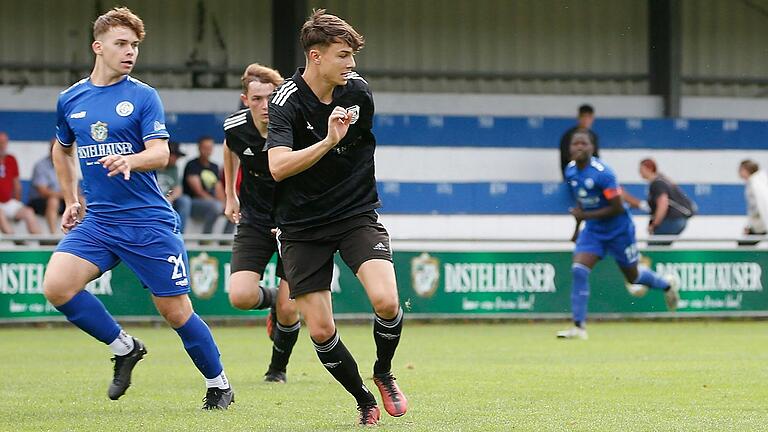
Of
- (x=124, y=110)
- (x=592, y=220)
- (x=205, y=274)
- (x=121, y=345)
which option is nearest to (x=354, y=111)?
(x=124, y=110)

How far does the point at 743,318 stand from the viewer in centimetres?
1853

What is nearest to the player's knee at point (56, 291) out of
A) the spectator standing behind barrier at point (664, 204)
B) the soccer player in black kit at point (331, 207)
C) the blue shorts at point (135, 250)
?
the blue shorts at point (135, 250)

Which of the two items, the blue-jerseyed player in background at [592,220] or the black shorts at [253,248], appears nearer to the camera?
the black shorts at [253,248]

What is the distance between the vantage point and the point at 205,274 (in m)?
16.8

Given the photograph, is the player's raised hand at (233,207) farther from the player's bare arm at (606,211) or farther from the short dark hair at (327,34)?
the player's bare arm at (606,211)

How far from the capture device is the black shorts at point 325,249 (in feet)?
23.5

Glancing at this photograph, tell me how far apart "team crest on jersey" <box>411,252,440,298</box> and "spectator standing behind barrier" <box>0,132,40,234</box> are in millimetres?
4949

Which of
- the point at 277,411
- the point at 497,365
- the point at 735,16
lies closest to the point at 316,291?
the point at 277,411

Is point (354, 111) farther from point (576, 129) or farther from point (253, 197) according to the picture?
point (576, 129)

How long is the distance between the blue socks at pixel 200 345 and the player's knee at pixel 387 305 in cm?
120

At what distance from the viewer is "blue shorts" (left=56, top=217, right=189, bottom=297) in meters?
7.73

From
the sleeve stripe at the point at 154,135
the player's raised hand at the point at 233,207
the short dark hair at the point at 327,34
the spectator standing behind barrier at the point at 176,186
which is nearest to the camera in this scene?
the short dark hair at the point at 327,34

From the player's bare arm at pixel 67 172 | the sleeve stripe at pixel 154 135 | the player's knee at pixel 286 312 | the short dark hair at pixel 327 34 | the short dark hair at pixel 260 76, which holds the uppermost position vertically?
the short dark hair at pixel 327 34

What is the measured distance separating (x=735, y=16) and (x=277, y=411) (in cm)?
1793
